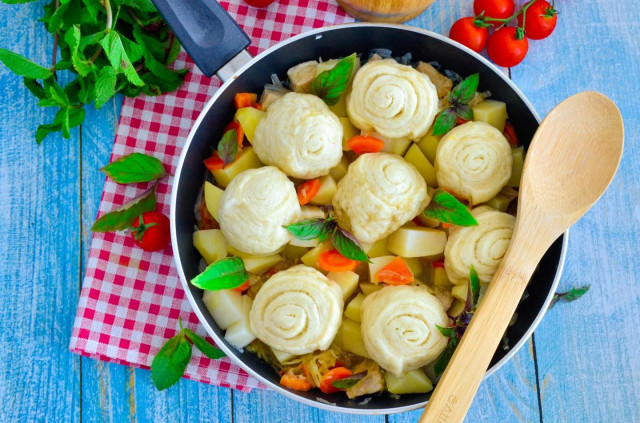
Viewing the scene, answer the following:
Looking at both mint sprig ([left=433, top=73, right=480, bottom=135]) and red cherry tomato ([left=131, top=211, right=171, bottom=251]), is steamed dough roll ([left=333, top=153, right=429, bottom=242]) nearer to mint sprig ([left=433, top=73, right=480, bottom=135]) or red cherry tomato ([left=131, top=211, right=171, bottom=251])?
mint sprig ([left=433, top=73, right=480, bottom=135])

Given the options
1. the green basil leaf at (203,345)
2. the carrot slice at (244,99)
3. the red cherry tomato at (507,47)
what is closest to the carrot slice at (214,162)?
the carrot slice at (244,99)

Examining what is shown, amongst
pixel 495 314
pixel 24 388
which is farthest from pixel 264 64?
pixel 24 388

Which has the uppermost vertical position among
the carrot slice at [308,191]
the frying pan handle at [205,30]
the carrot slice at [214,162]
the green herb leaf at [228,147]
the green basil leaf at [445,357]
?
the frying pan handle at [205,30]

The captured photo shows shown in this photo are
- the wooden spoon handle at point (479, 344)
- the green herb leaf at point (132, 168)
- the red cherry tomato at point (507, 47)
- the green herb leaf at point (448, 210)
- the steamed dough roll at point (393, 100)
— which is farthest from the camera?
the red cherry tomato at point (507, 47)

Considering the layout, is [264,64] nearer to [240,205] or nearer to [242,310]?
[240,205]

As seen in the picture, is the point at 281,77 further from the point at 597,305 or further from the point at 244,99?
the point at 597,305

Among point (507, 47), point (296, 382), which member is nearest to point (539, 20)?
point (507, 47)

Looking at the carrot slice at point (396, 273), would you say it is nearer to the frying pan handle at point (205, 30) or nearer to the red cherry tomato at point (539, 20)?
the frying pan handle at point (205, 30)
